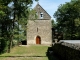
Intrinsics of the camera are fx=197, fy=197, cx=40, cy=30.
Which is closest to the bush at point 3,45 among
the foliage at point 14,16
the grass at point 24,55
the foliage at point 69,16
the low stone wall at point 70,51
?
the foliage at point 14,16

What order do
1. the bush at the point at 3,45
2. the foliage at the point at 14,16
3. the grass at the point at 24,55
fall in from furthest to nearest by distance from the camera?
1. the foliage at the point at 14,16
2. the bush at the point at 3,45
3. the grass at the point at 24,55

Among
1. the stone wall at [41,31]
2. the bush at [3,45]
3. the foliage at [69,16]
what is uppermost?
the foliage at [69,16]

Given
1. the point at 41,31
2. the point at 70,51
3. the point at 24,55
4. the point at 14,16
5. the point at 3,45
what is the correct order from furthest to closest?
the point at 41,31
the point at 14,16
the point at 3,45
the point at 24,55
the point at 70,51

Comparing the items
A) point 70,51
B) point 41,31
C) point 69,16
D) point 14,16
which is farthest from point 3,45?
point 69,16

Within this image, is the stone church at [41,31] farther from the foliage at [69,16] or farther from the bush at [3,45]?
the bush at [3,45]

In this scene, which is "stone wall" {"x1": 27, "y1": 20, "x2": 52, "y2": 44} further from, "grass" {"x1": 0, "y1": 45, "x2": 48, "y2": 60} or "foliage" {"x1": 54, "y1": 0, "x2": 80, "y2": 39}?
"grass" {"x1": 0, "y1": 45, "x2": 48, "y2": 60}

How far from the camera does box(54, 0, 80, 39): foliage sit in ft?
182

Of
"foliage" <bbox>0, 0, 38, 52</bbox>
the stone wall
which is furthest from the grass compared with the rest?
the stone wall

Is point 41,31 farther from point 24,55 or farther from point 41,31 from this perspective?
point 24,55

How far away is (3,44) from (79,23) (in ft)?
83.3

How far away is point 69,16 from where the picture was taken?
60375 millimetres

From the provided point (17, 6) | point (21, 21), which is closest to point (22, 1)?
Result: point (17, 6)

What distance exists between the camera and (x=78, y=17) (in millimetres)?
55031

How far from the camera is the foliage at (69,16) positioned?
55438mm
